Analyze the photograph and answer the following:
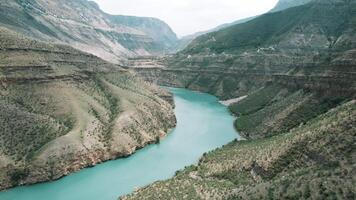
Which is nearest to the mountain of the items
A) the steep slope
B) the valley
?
the valley

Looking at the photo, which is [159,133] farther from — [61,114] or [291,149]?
[291,149]

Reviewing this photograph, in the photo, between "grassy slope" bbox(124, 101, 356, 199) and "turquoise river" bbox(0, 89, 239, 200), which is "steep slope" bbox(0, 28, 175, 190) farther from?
"grassy slope" bbox(124, 101, 356, 199)

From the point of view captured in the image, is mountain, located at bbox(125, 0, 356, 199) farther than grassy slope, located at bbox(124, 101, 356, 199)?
Yes

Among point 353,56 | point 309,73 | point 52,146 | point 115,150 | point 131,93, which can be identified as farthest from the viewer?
point 131,93

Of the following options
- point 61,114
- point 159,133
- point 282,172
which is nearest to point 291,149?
point 282,172

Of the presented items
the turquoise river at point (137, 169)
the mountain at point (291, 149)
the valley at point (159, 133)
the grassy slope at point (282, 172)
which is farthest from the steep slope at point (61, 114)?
the grassy slope at point (282, 172)

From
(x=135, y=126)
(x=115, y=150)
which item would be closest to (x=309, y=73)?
(x=135, y=126)

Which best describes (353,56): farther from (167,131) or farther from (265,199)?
(265,199)
